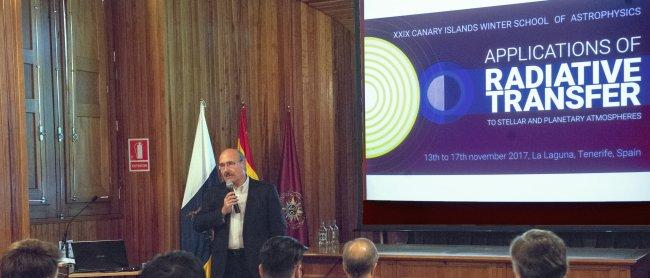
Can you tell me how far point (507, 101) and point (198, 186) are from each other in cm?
222

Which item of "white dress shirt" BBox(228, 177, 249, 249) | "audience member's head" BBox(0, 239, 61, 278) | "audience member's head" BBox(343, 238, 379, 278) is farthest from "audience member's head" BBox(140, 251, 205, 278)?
"white dress shirt" BBox(228, 177, 249, 249)

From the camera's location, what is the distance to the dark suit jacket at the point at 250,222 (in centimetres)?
446

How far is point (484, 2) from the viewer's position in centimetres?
539

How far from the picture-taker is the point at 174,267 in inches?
79.8

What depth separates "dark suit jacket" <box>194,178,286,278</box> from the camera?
4.46 metres

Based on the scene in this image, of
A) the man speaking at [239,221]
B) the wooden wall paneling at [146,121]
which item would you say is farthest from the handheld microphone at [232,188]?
the wooden wall paneling at [146,121]

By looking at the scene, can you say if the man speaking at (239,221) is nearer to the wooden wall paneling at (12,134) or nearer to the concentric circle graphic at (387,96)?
the wooden wall paneling at (12,134)

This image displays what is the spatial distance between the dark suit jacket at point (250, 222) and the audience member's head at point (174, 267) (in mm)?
2301

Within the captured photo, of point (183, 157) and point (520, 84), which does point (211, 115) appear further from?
point (520, 84)

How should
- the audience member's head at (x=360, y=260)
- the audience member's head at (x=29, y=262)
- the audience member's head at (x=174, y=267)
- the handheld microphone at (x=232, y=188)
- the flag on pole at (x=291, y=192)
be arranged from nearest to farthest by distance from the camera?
the audience member's head at (x=174, y=267) < the audience member's head at (x=29, y=262) < the audience member's head at (x=360, y=260) < the handheld microphone at (x=232, y=188) < the flag on pole at (x=291, y=192)

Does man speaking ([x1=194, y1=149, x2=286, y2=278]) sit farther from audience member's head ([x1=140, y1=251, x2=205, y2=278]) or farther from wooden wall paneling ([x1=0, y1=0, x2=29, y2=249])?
audience member's head ([x1=140, y1=251, x2=205, y2=278])

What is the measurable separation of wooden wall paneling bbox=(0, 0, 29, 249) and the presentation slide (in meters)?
2.45

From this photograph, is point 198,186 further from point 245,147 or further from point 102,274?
point 102,274

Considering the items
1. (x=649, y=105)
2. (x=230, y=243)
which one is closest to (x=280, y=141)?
(x=230, y=243)
